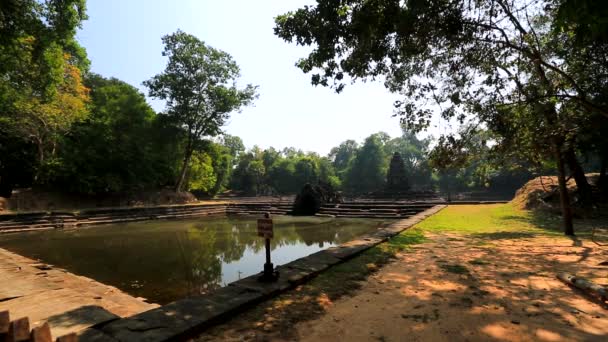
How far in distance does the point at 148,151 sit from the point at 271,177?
90.7 ft

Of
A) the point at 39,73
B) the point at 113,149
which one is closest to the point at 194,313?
the point at 39,73

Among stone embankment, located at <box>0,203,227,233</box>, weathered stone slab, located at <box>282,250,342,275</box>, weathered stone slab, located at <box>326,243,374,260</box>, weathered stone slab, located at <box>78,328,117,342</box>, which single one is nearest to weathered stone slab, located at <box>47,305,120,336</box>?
weathered stone slab, located at <box>78,328,117,342</box>

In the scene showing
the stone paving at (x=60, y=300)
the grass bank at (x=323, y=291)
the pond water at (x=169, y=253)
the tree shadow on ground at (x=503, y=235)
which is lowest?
the pond water at (x=169, y=253)

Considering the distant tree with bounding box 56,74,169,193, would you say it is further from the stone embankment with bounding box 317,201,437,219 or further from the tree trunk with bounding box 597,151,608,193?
the tree trunk with bounding box 597,151,608,193

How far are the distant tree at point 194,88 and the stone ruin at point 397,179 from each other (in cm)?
1776

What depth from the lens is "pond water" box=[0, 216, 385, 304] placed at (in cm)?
631

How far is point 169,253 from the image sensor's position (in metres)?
9.05

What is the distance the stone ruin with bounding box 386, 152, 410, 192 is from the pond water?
19799 mm

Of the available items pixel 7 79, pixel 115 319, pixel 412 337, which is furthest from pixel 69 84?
pixel 412 337

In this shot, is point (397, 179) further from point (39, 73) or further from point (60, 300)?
point (60, 300)

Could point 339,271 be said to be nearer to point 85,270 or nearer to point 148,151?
point 85,270

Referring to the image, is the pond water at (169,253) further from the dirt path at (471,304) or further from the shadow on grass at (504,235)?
the shadow on grass at (504,235)

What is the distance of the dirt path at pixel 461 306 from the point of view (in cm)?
311

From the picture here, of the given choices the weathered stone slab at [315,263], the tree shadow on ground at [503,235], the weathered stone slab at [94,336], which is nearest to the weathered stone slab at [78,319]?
the weathered stone slab at [94,336]
